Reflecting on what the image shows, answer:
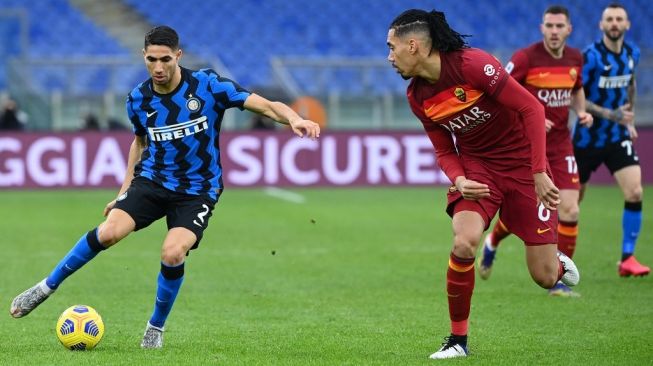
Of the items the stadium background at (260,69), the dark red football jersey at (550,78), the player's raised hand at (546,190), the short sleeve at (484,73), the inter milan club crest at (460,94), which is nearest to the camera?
the player's raised hand at (546,190)

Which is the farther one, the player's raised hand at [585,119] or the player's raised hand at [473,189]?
the player's raised hand at [585,119]

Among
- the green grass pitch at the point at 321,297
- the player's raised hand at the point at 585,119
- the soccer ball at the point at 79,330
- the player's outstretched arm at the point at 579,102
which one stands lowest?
the green grass pitch at the point at 321,297

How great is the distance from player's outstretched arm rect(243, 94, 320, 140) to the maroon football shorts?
1.09m

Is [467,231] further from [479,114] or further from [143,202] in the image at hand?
[143,202]

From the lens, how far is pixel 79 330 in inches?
277

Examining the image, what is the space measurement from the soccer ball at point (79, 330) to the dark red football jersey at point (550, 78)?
4.38 m

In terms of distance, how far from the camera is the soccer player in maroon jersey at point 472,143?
22.0 ft

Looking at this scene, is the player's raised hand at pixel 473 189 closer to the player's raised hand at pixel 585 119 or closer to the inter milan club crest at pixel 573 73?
the player's raised hand at pixel 585 119

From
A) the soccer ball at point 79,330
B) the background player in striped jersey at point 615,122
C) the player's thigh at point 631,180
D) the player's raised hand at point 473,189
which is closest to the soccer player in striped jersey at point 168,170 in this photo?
the soccer ball at point 79,330

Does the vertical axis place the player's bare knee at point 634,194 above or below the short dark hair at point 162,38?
below

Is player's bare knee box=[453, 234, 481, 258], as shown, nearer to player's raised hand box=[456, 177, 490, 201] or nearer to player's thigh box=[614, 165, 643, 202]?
player's raised hand box=[456, 177, 490, 201]

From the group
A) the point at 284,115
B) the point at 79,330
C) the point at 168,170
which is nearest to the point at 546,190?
the point at 284,115

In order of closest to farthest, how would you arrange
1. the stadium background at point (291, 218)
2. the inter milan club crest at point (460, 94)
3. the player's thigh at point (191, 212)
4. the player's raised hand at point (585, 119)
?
the inter milan club crest at point (460, 94) → the player's thigh at point (191, 212) → the stadium background at point (291, 218) → the player's raised hand at point (585, 119)

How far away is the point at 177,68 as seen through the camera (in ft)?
24.0
